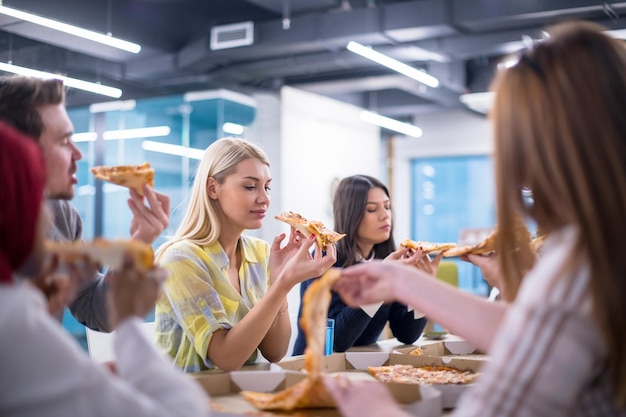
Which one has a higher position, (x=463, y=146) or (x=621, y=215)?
(x=463, y=146)

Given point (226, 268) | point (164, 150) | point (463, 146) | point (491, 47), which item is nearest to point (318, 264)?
point (226, 268)

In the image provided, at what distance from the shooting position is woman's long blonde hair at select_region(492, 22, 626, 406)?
121 centimetres

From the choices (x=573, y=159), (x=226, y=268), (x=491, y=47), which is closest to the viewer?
(x=573, y=159)

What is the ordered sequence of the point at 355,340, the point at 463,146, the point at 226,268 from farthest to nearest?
the point at 463,146
the point at 355,340
the point at 226,268

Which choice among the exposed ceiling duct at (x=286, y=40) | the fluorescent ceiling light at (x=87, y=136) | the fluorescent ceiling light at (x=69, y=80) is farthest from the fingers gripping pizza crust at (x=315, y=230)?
the fluorescent ceiling light at (x=87, y=136)

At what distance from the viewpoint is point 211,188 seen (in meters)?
3.13

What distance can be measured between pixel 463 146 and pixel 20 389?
13141mm

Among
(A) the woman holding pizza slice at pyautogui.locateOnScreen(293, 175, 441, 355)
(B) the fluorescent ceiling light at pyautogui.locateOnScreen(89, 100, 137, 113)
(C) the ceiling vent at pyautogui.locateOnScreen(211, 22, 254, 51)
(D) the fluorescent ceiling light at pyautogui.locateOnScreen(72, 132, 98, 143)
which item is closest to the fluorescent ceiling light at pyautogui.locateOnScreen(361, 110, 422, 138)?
(C) the ceiling vent at pyautogui.locateOnScreen(211, 22, 254, 51)

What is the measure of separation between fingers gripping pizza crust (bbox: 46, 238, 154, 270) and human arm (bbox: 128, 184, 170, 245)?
651mm

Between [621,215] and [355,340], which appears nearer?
[621,215]

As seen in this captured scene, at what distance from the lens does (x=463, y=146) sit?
45.2ft

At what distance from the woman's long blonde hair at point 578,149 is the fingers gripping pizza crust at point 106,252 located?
0.73 m

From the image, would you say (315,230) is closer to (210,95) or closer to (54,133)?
(54,133)

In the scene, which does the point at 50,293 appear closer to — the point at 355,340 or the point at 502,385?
the point at 502,385
